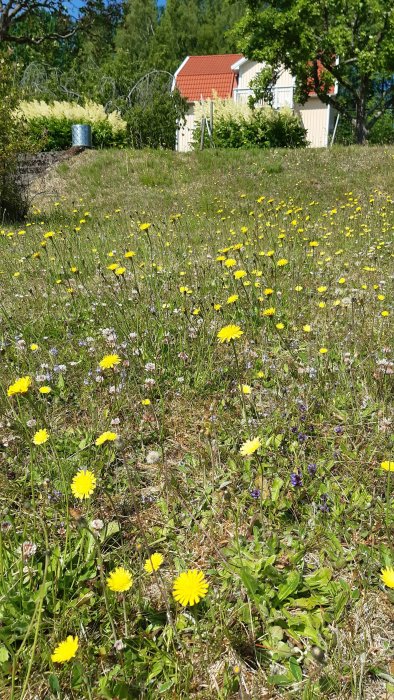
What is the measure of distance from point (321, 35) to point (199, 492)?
2149cm

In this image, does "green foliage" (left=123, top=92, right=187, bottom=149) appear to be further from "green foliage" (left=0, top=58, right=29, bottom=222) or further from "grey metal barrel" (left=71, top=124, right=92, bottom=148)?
"green foliage" (left=0, top=58, right=29, bottom=222)

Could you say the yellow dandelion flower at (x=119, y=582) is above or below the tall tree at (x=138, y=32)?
below

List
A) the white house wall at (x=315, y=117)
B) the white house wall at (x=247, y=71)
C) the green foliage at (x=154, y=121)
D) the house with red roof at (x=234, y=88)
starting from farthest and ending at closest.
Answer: the white house wall at (x=247, y=71) < the house with red roof at (x=234, y=88) < the white house wall at (x=315, y=117) < the green foliage at (x=154, y=121)

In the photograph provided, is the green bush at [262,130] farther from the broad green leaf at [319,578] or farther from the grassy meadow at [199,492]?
the broad green leaf at [319,578]

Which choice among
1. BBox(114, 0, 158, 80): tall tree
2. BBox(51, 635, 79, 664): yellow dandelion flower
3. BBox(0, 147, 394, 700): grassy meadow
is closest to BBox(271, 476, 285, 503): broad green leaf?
BBox(0, 147, 394, 700): grassy meadow

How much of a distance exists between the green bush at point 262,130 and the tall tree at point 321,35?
3258 mm

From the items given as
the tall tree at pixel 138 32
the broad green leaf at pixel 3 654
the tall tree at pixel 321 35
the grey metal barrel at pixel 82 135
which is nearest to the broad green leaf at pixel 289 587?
the broad green leaf at pixel 3 654

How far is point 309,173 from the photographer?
9312mm

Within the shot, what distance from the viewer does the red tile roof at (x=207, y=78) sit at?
3175 cm

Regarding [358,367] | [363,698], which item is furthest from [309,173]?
[363,698]

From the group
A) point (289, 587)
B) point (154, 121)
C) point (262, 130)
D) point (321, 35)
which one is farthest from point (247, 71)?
point (289, 587)

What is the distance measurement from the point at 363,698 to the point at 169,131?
728 inches

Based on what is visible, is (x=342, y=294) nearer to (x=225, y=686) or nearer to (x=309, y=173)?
(x=225, y=686)

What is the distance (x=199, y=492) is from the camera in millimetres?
1891
